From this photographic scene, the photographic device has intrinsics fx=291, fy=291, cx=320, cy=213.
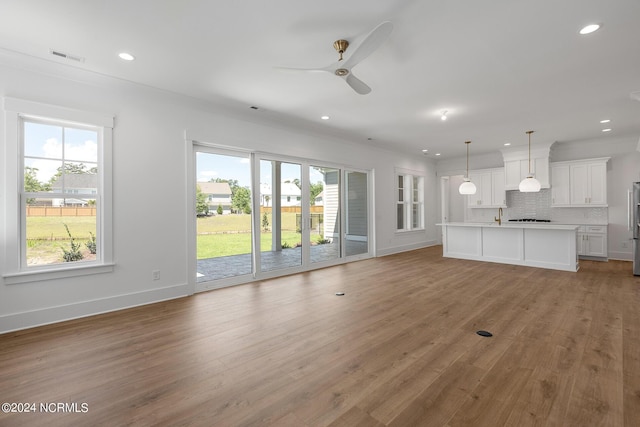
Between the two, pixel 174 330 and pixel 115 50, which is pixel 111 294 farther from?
pixel 115 50

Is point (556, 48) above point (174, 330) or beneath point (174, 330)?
above

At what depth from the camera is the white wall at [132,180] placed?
319 cm

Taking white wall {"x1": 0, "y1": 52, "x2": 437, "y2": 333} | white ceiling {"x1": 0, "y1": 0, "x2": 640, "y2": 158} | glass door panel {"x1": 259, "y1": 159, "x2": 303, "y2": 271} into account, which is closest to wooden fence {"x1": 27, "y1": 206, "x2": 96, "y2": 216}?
white wall {"x1": 0, "y1": 52, "x2": 437, "y2": 333}

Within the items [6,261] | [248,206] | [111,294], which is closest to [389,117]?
[248,206]

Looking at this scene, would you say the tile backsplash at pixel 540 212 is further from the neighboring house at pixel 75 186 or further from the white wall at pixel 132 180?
the neighboring house at pixel 75 186

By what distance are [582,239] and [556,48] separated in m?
5.99

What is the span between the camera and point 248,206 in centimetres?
517

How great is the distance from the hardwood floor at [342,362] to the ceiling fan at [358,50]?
102 inches

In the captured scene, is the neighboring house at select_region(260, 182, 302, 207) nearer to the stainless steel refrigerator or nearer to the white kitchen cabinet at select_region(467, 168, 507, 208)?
the white kitchen cabinet at select_region(467, 168, 507, 208)

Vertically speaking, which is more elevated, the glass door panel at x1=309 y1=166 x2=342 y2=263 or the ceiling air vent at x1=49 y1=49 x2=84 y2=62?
the ceiling air vent at x1=49 y1=49 x2=84 y2=62

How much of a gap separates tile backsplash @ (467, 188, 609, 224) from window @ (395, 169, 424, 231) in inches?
59.5

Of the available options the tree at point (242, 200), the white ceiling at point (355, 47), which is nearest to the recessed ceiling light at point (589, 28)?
the white ceiling at point (355, 47)

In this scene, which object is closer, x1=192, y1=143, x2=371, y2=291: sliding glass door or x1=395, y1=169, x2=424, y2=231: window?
x1=192, y1=143, x2=371, y2=291: sliding glass door

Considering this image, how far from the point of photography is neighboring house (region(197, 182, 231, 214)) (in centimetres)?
470
